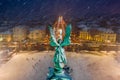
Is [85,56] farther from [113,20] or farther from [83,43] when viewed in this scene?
[113,20]

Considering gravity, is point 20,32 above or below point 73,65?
above

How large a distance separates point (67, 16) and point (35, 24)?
238 cm

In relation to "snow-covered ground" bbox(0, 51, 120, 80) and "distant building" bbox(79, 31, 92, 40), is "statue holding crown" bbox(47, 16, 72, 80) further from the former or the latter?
"distant building" bbox(79, 31, 92, 40)

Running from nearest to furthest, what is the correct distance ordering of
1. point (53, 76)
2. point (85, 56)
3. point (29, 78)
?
point (53, 76)
point (29, 78)
point (85, 56)

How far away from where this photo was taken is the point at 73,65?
13180 millimetres

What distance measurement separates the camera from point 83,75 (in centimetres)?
1166

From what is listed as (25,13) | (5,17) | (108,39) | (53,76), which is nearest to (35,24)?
(25,13)

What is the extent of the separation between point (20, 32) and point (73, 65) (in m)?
6.07

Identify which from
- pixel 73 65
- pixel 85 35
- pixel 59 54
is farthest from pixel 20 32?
pixel 59 54

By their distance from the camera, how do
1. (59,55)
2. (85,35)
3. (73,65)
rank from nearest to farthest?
1. (59,55)
2. (73,65)
3. (85,35)

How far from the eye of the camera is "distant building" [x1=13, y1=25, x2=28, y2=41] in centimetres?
1767

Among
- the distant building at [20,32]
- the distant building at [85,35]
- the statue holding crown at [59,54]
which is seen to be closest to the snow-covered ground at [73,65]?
the statue holding crown at [59,54]

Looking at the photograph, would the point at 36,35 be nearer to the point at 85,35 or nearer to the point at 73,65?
the point at 85,35

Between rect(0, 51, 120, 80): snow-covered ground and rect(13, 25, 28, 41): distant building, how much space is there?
2.54 meters
